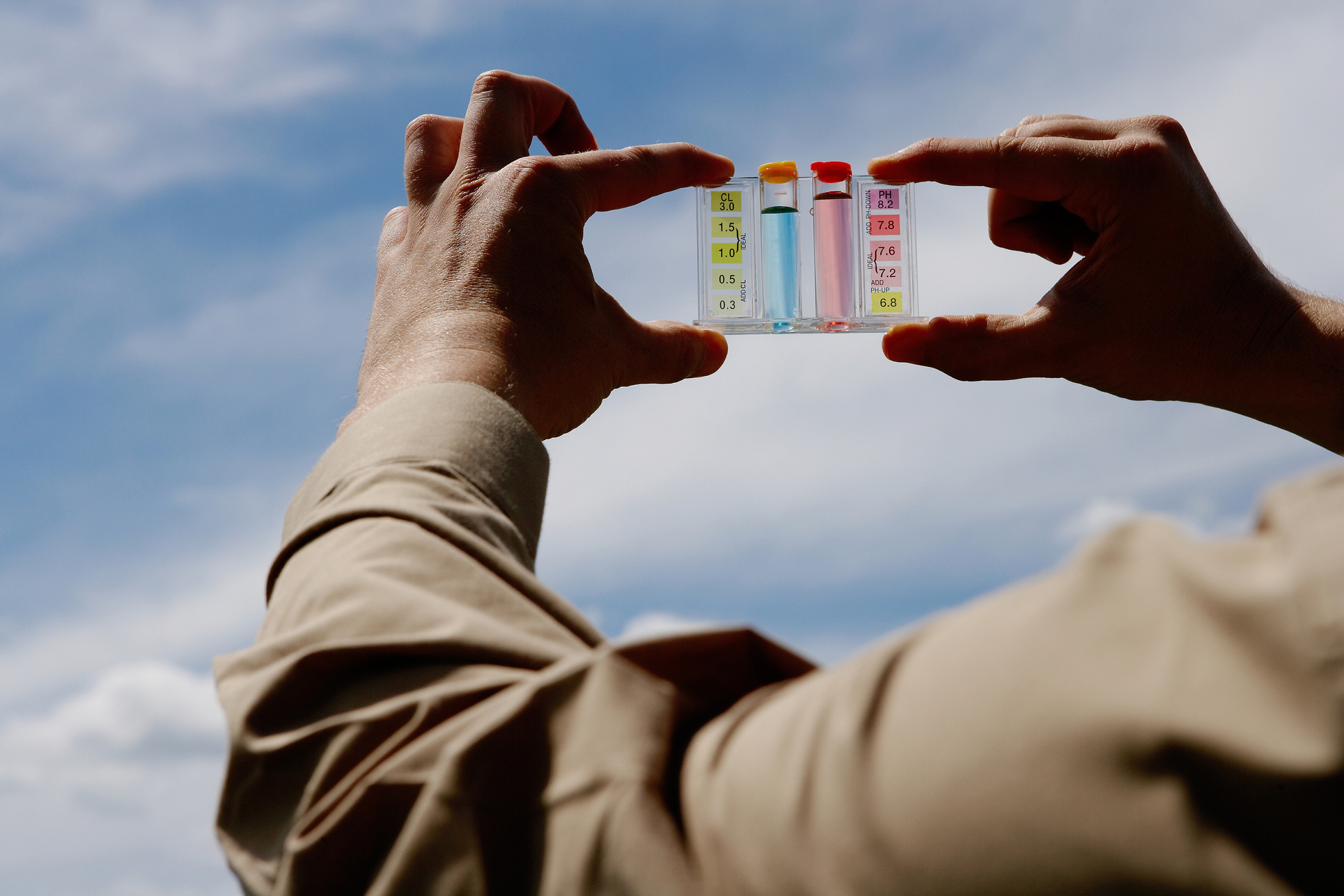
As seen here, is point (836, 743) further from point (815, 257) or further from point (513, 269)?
point (815, 257)

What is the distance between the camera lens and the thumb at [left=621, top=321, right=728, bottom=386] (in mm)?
1635

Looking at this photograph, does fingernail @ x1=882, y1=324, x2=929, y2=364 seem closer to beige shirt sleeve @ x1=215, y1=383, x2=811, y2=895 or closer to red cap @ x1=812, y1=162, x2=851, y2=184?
red cap @ x1=812, y1=162, x2=851, y2=184

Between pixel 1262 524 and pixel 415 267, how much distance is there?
1335mm

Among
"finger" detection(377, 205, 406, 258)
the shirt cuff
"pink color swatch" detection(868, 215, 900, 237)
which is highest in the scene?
"pink color swatch" detection(868, 215, 900, 237)

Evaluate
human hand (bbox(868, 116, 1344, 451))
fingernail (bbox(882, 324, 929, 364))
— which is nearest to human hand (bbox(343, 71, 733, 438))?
fingernail (bbox(882, 324, 929, 364))

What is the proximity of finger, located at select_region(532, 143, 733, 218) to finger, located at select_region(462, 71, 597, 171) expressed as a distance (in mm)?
113

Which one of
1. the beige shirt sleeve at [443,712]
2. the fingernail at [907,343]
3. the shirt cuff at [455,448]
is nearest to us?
the beige shirt sleeve at [443,712]

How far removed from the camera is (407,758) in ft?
1.75

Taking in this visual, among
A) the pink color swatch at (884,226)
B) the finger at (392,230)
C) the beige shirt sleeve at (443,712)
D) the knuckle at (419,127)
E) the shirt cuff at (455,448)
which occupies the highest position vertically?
the knuckle at (419,127)

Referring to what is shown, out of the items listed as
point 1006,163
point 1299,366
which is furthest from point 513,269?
point 1299,366

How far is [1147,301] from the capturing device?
1.65 meters

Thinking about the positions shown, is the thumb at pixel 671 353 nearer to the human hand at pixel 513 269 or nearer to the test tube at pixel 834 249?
the human hand at pixel 513 269

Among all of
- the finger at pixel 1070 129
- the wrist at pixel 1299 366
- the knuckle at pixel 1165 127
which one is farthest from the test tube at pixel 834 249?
the wrist at pixel 1299 366

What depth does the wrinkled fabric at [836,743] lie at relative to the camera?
1.07 ft
